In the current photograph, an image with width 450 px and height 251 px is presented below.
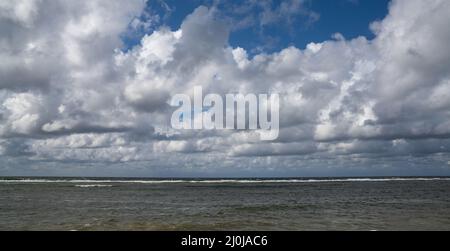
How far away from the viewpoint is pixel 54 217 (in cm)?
2942

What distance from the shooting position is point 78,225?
25.3 m

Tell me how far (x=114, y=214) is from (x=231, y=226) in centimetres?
1116

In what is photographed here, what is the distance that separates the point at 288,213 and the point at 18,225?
765 inches
